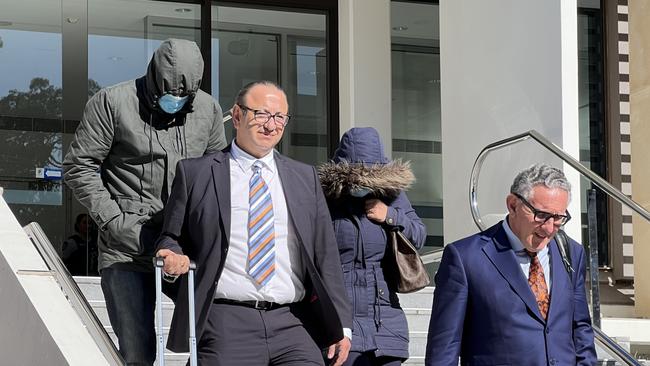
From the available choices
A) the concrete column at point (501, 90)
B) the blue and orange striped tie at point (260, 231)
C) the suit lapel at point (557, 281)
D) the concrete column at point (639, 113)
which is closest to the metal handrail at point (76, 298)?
the blue and orange striped tie at point (260, 231)

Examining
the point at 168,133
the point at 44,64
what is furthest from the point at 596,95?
the point at 168,133

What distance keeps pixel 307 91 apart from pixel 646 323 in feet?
19.9

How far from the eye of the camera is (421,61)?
15.8 m

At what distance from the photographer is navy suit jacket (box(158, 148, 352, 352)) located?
4781 millimetres

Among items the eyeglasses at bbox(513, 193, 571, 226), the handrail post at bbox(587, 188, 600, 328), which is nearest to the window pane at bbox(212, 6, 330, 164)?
the handrail post at bbox(587, 188, 600, 328)

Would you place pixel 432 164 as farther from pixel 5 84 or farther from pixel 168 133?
pixel 168 133

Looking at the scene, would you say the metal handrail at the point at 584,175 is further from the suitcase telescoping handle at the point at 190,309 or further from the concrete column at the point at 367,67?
the suitcase telescoping handle at the point at 190,309

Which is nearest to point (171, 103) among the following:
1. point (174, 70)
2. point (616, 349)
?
point (174, 70)

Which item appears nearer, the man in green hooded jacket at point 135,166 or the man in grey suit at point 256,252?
the man in grey suit at point 256,252

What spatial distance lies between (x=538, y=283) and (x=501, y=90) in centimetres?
535

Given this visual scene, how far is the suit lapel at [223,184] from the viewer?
15.9 feet

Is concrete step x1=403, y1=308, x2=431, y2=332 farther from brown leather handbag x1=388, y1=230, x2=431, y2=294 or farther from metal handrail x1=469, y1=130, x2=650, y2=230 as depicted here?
brown leather handbag x1=388, y1=230, x2=431, y2=294

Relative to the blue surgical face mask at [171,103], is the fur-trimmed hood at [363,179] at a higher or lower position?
lower

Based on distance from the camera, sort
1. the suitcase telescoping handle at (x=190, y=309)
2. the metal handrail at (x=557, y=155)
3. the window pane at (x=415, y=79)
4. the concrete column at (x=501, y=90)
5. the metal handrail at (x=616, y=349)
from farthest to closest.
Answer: the window pane at (x=415, y=79), the concrete column at (x=501, y=90), the metal handrail at (x=557, y=155), the metal handrail at (x=616, y=349), the suitcase telescoping handle at (x=190, y=309)
